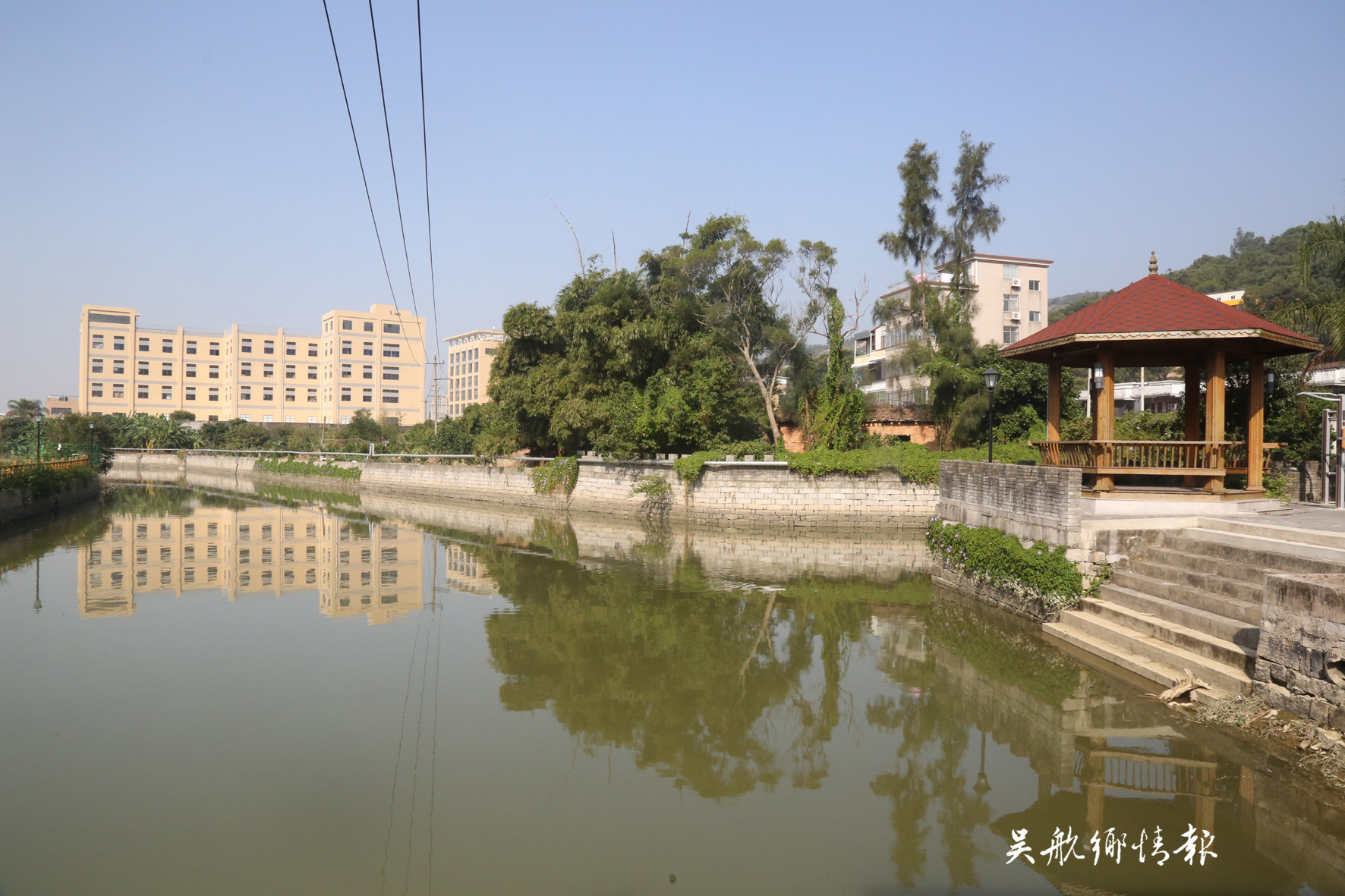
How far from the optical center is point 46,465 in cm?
2934

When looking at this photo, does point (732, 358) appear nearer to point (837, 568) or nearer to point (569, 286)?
point (569, 286)

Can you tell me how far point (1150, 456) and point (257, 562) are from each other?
59.1ft

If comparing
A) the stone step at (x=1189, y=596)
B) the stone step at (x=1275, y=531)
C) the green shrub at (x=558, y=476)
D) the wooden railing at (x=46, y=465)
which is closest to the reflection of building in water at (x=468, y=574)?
the green shrub at (x=558, y=476)

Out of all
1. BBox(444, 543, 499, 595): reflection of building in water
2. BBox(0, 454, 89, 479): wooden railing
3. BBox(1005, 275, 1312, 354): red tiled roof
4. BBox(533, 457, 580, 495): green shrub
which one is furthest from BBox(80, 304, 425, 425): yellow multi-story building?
BBox(1005, 275, 1312, 354): red tiled roof

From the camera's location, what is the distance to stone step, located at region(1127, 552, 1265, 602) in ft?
25.6

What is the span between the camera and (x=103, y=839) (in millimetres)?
5371

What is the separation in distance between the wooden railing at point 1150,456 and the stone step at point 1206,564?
1.83m

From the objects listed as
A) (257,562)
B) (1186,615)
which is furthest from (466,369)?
(1186,615)

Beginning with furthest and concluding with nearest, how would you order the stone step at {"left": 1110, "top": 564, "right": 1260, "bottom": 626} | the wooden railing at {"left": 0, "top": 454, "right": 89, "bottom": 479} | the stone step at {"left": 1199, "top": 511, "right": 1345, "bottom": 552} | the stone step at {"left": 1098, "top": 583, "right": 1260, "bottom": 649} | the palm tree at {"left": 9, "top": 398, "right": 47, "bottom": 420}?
the palm tree at {"left": 9, "top": 398, "right": 47, "bottom": 420}
the wooden railing at {"left": 0, "top": 454, "right": 89, "bottom": 479}
the stone step at {"left": 1199, "top": 511, "right": 1345, "bottom": 552}
the stone step at {"left": 1110, "top": 564, "right": 1260, "bottom": 626}
the stone step at {"left": 1098, "top": 583, "right": 1260, "bottom": 649}

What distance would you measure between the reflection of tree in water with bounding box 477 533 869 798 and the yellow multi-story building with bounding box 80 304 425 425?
6800cm

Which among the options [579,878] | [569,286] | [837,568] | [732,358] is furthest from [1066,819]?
[569,286]

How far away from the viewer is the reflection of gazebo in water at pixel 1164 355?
11.1 m

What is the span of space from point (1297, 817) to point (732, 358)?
85.1 ft

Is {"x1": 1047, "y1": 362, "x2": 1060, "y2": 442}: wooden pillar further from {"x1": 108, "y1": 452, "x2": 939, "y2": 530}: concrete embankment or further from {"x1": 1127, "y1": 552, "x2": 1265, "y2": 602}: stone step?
{"x1": 108, "y1": 452, "x2": 939, "y2": 530}: concrete embankment
